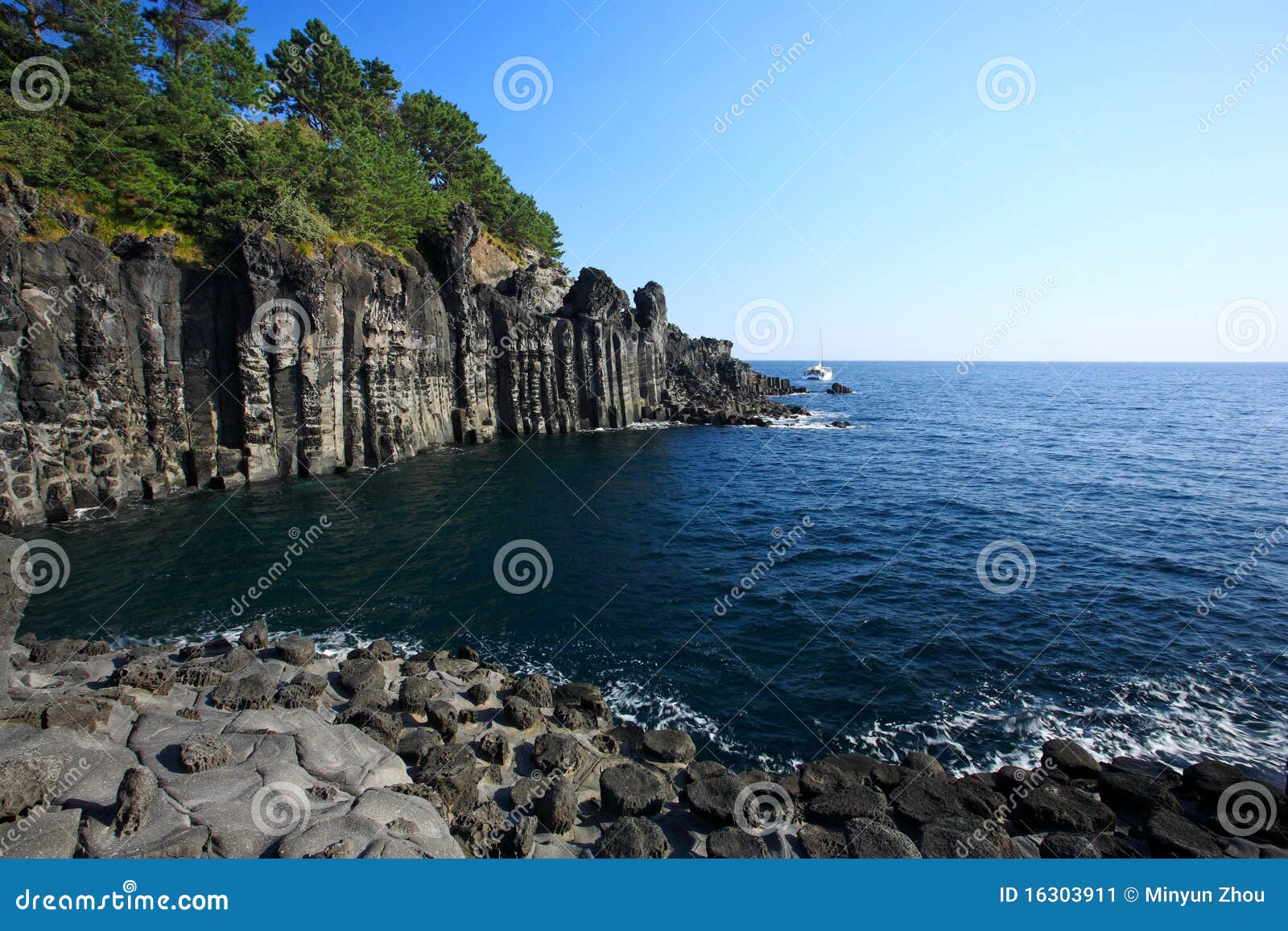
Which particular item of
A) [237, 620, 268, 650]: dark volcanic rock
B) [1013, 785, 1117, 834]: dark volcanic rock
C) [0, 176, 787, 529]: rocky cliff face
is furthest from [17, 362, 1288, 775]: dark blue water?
[0, 176, 787, 529]: rocky cliff face

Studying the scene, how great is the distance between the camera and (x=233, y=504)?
113 feet

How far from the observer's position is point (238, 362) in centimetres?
3838

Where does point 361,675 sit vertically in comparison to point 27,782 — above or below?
below

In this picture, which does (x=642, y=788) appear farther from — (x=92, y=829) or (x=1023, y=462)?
(x=1023, y=462)

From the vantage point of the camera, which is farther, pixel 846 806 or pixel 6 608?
pixel 6 608

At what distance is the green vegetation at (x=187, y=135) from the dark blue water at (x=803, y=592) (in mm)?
19825

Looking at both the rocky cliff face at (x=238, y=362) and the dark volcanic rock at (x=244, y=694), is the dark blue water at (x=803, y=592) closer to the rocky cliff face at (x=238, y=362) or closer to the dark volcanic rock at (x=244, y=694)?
the rocky cliff face at (x=238, y=362)

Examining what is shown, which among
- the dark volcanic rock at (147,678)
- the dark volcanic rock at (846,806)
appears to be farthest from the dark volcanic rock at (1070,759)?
the dark volcanic rock at (147,678)

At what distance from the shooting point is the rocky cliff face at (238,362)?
30.0 m

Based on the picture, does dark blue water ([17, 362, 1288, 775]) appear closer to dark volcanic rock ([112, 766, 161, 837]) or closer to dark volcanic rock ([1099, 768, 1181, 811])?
dark volcanic rock ([1099, 768, 1181, 811])

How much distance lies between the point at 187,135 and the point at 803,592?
51.0 m

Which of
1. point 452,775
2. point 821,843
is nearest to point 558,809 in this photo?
point 452,775

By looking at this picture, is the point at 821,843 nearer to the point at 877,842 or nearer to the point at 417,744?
the point at 877,842

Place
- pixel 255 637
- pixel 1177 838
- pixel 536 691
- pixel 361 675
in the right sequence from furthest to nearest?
1. pixel 255 637
2. pixel 361 675
3. pixel 536 691
4. pixel 1177 838
